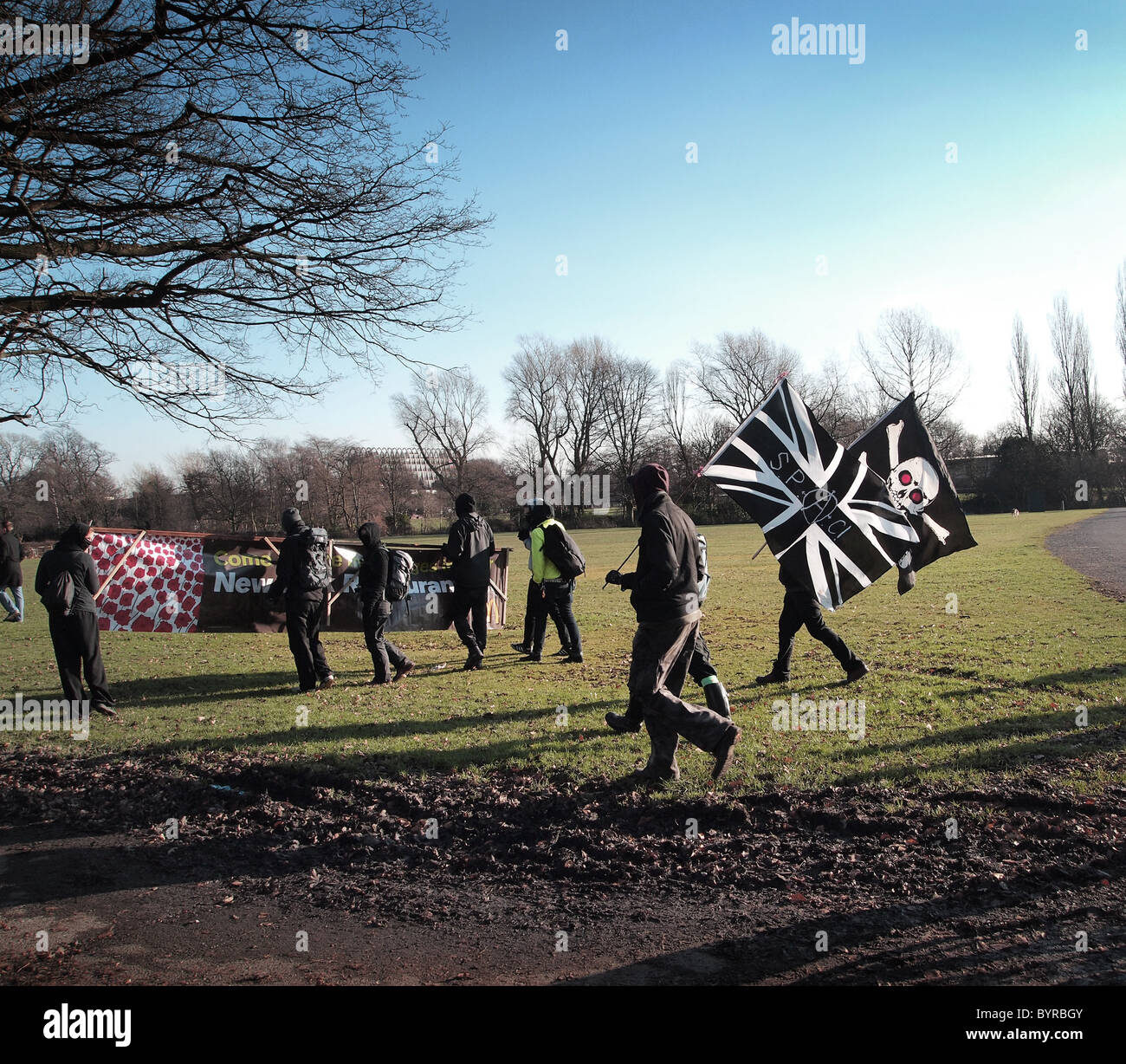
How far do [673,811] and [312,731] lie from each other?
13.4ft

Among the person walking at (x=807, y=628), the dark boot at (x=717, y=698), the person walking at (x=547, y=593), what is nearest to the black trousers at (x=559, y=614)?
the person walking at (x=547, y=593)

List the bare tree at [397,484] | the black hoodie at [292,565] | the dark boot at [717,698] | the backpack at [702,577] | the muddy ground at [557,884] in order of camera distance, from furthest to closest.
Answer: the bare tree at [397,484] < the black hoodie at [292,565] < the dark boot at [717,698] < the backpack at [702,577] < the muddy ground at [557,884]

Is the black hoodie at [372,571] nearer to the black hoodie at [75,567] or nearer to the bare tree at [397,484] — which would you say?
the black hoodie at [75,567]

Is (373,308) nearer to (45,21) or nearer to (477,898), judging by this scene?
(45,21)

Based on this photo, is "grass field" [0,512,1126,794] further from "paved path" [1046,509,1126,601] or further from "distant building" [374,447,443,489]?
"distant building" [374,447,443,489]

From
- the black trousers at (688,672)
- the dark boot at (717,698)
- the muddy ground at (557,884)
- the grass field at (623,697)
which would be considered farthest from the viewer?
the dark boot at (717,698)

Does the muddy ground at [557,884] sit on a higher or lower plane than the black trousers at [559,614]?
lower

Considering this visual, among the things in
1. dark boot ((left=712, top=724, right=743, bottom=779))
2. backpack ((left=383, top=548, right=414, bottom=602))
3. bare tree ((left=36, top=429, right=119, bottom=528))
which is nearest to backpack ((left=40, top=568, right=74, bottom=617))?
backpack ((left=383, top=548, right=414, bottom=602))

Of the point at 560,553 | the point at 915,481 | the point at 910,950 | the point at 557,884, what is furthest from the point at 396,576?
the point at 910,950

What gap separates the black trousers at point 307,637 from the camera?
31.9 feet

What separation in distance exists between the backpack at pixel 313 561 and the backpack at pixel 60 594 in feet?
8.22

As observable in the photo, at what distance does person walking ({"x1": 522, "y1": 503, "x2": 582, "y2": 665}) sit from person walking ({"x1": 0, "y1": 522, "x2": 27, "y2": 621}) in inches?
505
